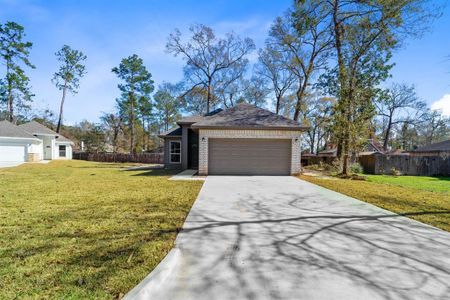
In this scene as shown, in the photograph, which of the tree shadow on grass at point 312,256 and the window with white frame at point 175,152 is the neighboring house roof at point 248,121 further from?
the tree shadow on grass at point 312,256

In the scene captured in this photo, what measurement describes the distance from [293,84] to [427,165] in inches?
604

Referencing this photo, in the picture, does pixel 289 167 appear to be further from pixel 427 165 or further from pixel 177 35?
pixel 177 35

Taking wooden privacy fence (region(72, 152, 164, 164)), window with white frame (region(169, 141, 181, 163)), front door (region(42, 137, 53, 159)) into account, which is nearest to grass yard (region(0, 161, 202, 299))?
window with white frame (region(169, 141, 181, 163))

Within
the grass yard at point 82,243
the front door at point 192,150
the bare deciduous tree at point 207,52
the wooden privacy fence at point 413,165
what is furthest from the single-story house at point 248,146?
the bare deciduous tree at point 207,52

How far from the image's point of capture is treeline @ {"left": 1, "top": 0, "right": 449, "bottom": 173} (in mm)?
13805

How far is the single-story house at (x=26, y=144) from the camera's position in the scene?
2117cm

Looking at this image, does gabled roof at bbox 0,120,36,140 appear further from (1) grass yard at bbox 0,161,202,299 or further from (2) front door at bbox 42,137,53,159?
(1) grass yard at bbox 0,161,202,299

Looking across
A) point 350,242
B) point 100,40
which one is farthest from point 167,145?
point 350,242

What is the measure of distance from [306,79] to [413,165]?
11.1 m

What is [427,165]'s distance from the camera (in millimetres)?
17188

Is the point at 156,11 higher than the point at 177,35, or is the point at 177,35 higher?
the point at 177,35

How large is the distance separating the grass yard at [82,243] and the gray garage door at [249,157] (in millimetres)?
6376

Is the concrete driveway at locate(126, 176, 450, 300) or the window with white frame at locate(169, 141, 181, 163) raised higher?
the window with white frame at locate(169, 141, 181, 163)

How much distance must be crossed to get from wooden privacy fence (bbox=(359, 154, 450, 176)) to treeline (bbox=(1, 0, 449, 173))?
2.77 m
